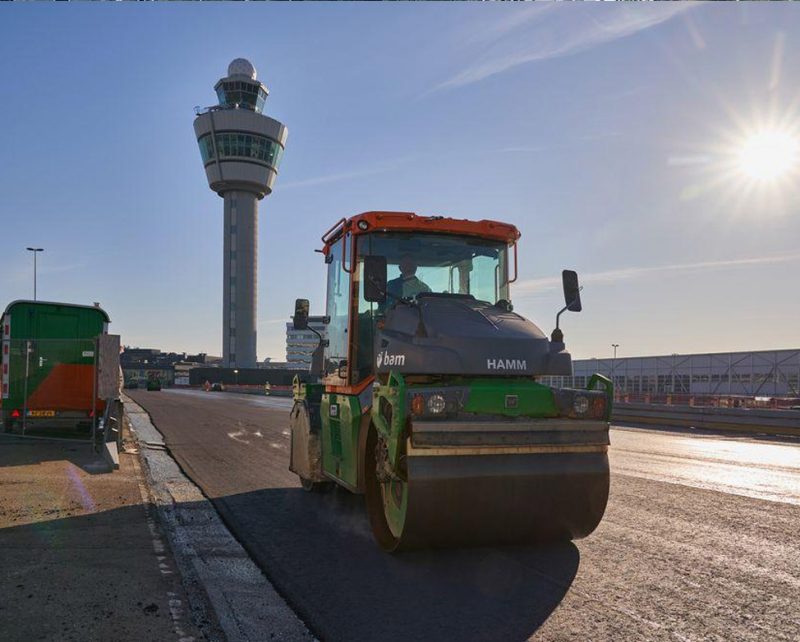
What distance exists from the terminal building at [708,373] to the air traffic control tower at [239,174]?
54426mm

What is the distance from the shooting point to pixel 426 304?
245 inches

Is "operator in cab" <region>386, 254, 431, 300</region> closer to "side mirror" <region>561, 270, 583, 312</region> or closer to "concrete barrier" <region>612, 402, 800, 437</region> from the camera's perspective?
"side mirror" <region>561, 270, 583, 312</region>

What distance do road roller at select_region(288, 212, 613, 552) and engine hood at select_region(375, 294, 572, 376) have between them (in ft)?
0.04

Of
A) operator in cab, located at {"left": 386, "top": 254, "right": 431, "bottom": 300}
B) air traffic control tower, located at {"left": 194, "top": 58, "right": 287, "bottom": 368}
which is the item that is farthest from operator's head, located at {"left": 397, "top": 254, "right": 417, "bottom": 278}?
air traffic control tower, located at {"left": 194, "top": 58, "right": 287, "bottom": 368}

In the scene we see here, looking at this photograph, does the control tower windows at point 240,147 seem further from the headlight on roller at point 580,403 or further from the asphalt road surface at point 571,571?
the headlight on roller at point 580,403

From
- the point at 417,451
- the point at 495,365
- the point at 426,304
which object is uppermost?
the point at 426,304

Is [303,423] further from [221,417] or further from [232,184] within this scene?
[232,184]

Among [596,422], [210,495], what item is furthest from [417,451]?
[210,495]

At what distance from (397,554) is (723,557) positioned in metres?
2.69

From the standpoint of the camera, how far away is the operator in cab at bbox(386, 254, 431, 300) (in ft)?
21.8

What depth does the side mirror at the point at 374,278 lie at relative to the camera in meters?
6.04

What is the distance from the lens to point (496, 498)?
502 cm

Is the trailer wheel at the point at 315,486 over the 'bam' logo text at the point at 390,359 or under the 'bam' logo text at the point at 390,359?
under

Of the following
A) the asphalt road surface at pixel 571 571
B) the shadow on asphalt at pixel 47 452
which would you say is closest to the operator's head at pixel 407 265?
the asphalt road surface at pixel 571 571
